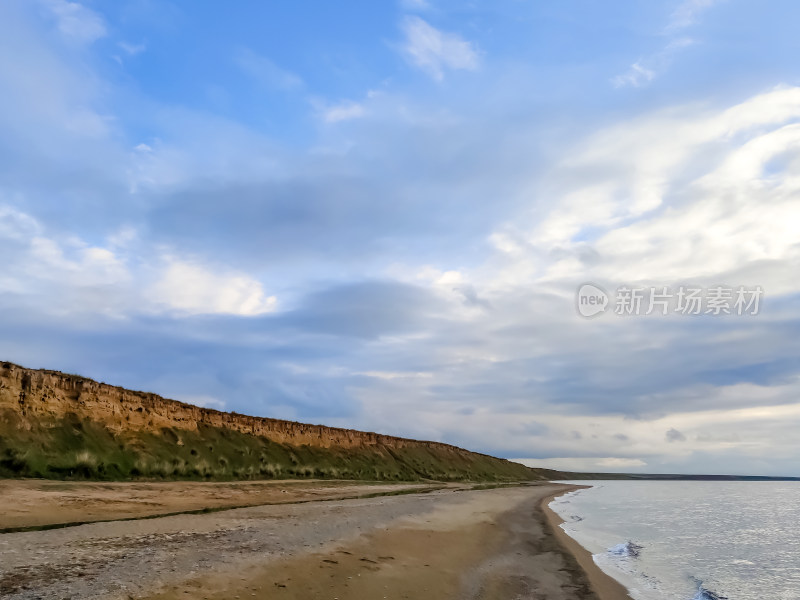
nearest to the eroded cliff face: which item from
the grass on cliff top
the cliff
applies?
the cliff

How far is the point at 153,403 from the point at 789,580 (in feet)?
145

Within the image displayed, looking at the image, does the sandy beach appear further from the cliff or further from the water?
the cliff

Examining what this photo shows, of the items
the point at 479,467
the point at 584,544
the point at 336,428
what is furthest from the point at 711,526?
the point at 479,467

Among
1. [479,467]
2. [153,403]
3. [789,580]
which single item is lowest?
[479,467]

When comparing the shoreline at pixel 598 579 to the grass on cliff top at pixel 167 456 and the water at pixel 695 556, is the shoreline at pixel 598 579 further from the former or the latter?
the grass on cliff top at pixel 167 456

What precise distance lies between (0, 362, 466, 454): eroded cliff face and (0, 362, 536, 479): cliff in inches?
2.6

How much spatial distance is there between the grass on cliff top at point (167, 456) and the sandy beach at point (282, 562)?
15.6 metres

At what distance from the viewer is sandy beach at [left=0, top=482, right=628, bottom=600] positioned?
9453 millimetres

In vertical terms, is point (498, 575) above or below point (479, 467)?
above

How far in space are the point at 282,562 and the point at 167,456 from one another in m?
32.2

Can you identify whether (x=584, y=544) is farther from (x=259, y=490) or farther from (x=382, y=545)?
(x=259, y=490)

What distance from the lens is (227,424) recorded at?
5481cm

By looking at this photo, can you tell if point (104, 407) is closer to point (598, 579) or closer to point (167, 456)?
point (167, 456)

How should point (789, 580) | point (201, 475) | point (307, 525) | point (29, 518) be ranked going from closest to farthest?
1. point (29, 518)
2. point (789, 580)
3. point (307, 525)
4. point (201, 475)
